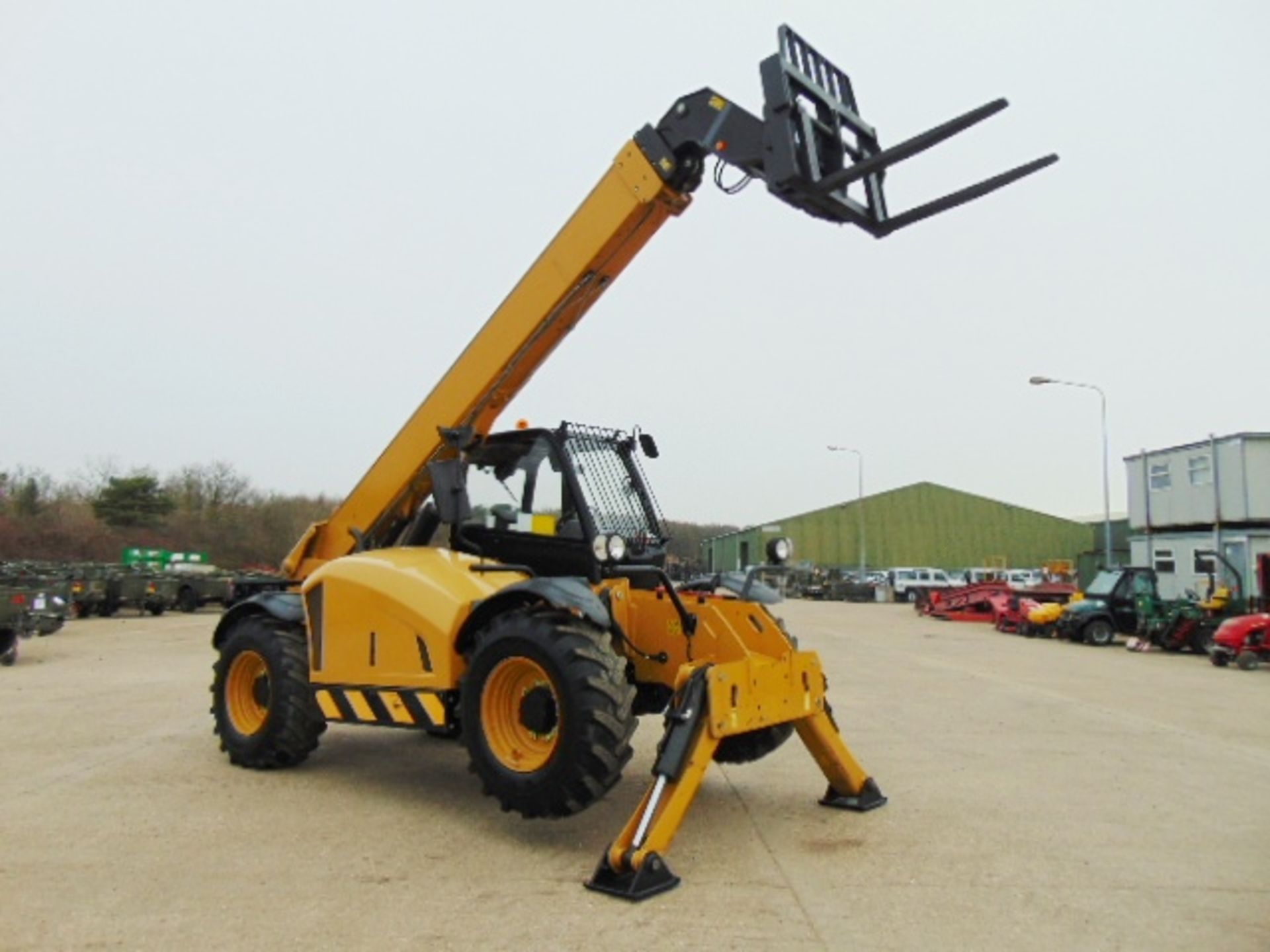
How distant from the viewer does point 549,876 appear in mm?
5227

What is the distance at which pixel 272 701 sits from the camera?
7.50 m

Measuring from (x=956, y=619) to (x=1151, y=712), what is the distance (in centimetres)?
2348

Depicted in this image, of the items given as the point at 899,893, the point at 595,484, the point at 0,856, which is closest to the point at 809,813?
the point at 899,893

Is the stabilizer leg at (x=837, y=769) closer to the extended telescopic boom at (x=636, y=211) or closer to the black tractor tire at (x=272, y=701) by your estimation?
the extended telescopic boom at (x=636, y=211)

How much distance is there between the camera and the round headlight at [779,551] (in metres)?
7.05

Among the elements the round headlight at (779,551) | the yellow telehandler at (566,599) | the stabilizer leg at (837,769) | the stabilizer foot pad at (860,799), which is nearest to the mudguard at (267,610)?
the yellow telehandler at (566,599)

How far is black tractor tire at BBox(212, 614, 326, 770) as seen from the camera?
294 inches

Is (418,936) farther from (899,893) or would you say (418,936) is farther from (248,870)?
(899,893)

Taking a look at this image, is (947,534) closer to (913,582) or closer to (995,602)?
(913,582)

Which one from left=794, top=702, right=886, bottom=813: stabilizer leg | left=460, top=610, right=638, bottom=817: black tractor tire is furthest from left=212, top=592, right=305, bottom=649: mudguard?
left=794, top=702, right=886, bottom=813: stabilizer leg

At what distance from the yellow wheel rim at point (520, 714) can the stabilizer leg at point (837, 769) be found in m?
1.73

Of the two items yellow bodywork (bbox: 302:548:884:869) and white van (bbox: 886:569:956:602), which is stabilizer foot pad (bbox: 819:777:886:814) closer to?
yellow bodywork (bbox: 302:548:884:869)

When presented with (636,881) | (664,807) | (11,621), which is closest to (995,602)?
(11,621)

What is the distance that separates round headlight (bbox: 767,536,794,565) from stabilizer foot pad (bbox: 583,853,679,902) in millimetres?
2534
